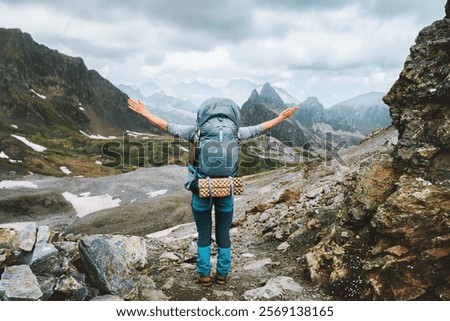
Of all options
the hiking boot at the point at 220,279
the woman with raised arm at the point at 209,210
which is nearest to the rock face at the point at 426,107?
the woman with raised arm at the point at 209,210

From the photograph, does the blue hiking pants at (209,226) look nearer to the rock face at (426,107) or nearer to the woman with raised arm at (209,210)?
the woman with raised arm at (209,210)

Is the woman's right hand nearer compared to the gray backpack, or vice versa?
the gray backpack

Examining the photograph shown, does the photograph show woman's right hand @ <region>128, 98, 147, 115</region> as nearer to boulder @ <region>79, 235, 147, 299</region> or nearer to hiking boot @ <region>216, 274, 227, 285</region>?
boulder @ <region>79, 235, 147, 299</region>

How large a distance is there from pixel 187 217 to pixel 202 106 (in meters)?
37.9

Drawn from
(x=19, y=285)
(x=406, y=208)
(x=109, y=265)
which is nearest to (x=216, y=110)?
(x=109, y=265)

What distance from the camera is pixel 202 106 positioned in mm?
8711

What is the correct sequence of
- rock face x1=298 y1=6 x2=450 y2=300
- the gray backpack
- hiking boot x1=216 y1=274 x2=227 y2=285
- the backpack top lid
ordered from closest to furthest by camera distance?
1. rock face x1=298 y1=6 x2=450 y2=300
2. the gray backpack
3. the backpack top lid
4. hiking boot x1=216 y1=274 x2=227 y2=285

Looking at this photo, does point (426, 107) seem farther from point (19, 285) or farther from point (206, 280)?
point (19, 285)

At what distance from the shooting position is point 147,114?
8828 mm

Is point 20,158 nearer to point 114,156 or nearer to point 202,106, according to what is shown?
point 114,156

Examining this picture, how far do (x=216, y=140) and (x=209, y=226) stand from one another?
2.20 meters

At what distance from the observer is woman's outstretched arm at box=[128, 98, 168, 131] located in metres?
8.62

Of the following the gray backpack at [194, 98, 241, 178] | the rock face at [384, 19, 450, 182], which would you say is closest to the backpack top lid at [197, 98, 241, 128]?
the gray backpack at [194, 98, 241, 178]

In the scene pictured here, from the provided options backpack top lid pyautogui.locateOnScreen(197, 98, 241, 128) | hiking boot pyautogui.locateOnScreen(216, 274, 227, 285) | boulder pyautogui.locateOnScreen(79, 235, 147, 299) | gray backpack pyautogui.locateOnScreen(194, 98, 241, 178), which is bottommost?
hiking boot pyautogui.locateOnScreen(216, 274, 227, 285)
